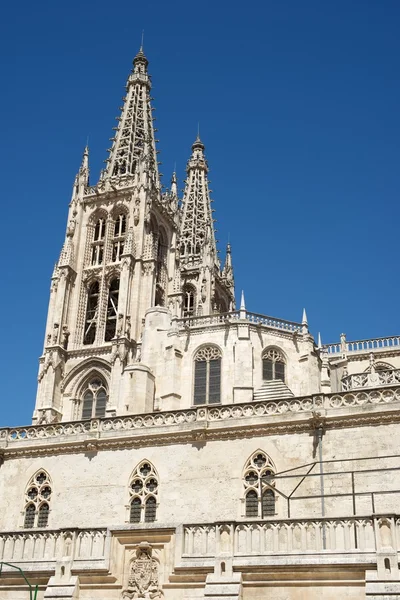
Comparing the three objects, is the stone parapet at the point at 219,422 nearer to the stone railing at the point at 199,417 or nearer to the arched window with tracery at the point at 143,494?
the stone railing at the point at 199,417

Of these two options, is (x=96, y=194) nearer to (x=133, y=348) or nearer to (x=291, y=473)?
(x=133, y=348)

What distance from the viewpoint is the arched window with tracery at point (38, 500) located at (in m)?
22.6

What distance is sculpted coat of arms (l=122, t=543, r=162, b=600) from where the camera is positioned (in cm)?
1689

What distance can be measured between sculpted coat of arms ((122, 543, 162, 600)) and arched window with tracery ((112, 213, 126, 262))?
136 ft

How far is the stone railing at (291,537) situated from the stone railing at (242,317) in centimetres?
2311

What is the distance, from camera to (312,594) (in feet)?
49.9

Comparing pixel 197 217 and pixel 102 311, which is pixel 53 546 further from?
pixel 197 217

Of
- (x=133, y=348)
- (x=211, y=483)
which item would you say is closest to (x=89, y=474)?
(x=211, y=483)

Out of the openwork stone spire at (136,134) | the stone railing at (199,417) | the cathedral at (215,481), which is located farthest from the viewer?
the openwork stone spire at (136,134)

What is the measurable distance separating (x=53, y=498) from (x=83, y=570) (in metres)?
5.81

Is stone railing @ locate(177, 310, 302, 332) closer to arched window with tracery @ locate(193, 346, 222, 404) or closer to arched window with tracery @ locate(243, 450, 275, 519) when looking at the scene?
arched window with tracery @ locate(193, 346, 222, 404)

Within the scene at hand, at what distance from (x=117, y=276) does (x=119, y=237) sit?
349cm

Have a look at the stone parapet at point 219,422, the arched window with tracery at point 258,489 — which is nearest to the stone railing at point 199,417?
the stone parapet at point 219,422

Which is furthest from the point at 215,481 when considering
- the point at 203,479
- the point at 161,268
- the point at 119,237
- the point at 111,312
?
the point at 161,268
